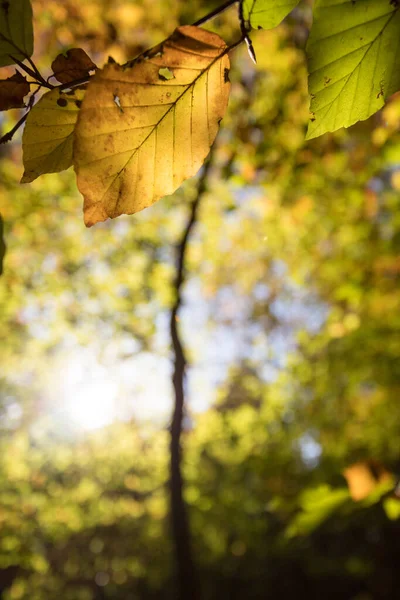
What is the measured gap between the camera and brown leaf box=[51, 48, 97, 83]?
47 cm

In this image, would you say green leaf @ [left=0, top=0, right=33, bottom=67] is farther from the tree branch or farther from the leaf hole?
the tree branch

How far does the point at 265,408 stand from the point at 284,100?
6572 millimetres

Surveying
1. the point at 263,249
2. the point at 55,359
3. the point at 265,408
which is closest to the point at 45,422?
the point at 55,359

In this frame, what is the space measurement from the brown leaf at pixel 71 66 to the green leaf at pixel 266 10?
0.19 metres

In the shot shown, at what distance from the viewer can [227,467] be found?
10625 mm

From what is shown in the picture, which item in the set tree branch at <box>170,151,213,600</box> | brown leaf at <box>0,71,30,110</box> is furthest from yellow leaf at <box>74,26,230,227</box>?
tree branch at <box>170,151,213,600</box>

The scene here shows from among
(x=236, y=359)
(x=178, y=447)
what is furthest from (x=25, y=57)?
(x=236, y=359)

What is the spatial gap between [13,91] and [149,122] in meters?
0.16

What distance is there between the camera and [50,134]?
19.8 inches

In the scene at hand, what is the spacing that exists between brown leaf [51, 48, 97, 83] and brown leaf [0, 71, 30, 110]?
1.6 inches

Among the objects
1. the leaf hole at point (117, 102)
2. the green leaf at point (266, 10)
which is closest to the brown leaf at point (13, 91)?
the leaf hole at point (117, 102)

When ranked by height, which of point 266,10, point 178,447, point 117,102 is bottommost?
point 117,102

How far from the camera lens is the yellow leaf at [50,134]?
0.48 metres

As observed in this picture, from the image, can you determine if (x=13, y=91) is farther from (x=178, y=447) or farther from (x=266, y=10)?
(x=178, y=447)
